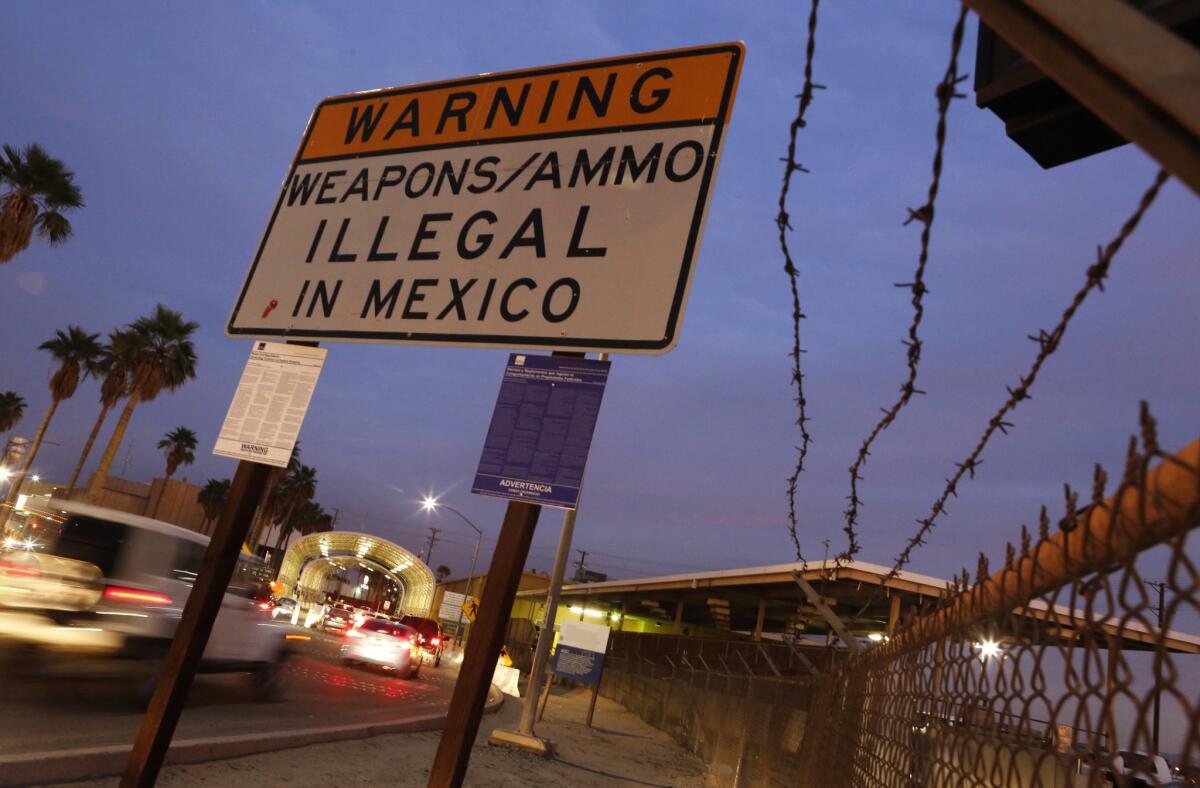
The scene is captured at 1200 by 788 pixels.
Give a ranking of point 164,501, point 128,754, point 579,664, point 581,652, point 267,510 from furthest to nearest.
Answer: point 164,501 → point 267,510 → point 581,652 → point 579,664 → point 128,754

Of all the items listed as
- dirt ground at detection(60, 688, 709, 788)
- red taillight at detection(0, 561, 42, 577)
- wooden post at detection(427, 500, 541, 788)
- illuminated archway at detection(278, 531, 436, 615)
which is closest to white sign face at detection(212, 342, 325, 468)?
wooden post at detection(427, 500, 541, 788)

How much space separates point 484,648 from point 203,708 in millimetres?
8401

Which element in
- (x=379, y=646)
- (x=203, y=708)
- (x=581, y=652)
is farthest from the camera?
(x=379, y=646)

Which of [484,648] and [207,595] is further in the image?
[207,595]

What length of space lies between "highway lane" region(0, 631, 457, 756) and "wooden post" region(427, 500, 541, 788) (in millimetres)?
4351

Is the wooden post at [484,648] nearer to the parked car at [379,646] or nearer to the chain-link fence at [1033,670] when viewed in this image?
the chain-link fence at [1033,670]

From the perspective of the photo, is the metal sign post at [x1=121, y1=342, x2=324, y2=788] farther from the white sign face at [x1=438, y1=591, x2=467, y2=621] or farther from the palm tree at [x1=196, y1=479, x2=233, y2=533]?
the palm tree at [x1=196, y1=479, x2=233, y2=533]

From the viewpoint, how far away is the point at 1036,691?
56.0 inches

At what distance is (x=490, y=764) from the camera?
1018 cm

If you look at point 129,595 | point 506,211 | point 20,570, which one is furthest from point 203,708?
point 506,211

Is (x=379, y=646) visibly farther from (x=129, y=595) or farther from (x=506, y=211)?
(x=506, y=211)

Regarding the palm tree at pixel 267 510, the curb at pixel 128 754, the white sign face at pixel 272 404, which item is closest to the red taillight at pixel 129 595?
the curb at pixel 128 754

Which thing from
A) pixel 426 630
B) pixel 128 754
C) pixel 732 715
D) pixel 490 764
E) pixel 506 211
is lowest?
pixel 490 764

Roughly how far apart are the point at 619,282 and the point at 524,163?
928 mm
